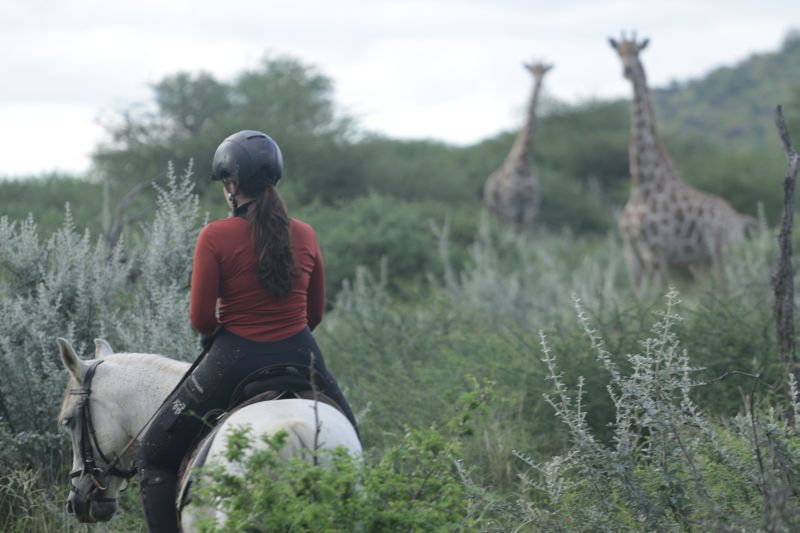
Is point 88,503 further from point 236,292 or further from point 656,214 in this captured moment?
point 656,214

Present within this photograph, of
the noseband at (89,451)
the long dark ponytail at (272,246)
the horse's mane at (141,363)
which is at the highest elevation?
the long dark ponytail at (272,246)

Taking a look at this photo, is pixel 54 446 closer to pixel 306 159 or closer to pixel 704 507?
pixel 704 507

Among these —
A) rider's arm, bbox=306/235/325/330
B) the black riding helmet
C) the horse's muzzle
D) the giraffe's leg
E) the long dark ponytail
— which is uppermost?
the black riding helmet

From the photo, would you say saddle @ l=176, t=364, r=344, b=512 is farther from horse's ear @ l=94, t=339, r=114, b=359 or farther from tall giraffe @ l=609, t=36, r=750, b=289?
tall giraffe @ l=609, t=36, r=750, b=289

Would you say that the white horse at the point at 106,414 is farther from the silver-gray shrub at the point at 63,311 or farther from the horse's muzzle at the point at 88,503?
the silver-gray shrub at the point at 63,311

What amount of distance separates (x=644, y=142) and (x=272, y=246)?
11.2 m

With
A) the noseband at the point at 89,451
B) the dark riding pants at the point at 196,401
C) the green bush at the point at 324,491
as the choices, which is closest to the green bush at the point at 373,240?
the noseband at the point at 89,451

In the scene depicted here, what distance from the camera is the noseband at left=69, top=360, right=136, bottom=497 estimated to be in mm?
5000

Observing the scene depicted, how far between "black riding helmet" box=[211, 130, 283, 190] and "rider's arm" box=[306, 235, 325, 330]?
0.40 metres

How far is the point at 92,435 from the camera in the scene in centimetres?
505

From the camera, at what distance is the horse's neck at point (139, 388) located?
5.03 meters

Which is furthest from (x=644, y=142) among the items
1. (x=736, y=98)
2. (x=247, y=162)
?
(x=736, y=98)

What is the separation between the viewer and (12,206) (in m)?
15.4

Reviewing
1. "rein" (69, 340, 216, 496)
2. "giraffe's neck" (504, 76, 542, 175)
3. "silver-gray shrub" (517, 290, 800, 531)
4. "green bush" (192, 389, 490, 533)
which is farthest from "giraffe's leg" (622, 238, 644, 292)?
"green bush" (192, 389, 490, 533)
